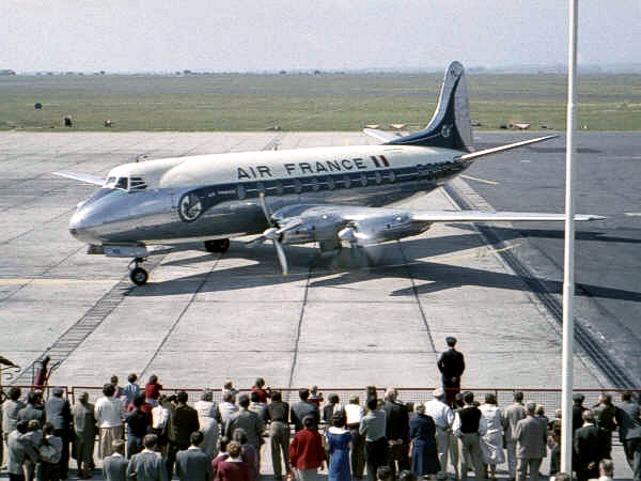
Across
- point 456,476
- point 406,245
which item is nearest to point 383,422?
point 456,476

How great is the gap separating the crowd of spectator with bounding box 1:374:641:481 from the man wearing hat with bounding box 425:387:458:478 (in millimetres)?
18

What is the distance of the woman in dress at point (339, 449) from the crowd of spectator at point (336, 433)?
2 cm

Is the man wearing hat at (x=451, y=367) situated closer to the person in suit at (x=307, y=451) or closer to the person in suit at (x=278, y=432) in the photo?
the person in suit at (x=278, y=432)

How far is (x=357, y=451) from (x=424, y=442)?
4.51ft

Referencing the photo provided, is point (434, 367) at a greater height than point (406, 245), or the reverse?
point (406, 245)

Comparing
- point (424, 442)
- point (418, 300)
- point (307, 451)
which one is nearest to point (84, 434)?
point (307, 451)

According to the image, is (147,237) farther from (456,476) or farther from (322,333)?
(456,476)

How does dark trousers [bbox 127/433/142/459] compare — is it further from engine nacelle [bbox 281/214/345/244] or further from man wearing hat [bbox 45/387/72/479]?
engine nacelle [bbox 281/214/345/244]

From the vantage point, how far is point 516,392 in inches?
635

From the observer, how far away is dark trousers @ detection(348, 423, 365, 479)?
15547mm

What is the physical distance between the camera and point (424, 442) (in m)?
14.9

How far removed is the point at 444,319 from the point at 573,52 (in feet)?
46.7

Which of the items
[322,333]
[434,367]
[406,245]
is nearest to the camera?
[434,367]

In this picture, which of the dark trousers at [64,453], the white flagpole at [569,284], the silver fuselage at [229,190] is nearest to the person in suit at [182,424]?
the dark trousers at [64,453]
